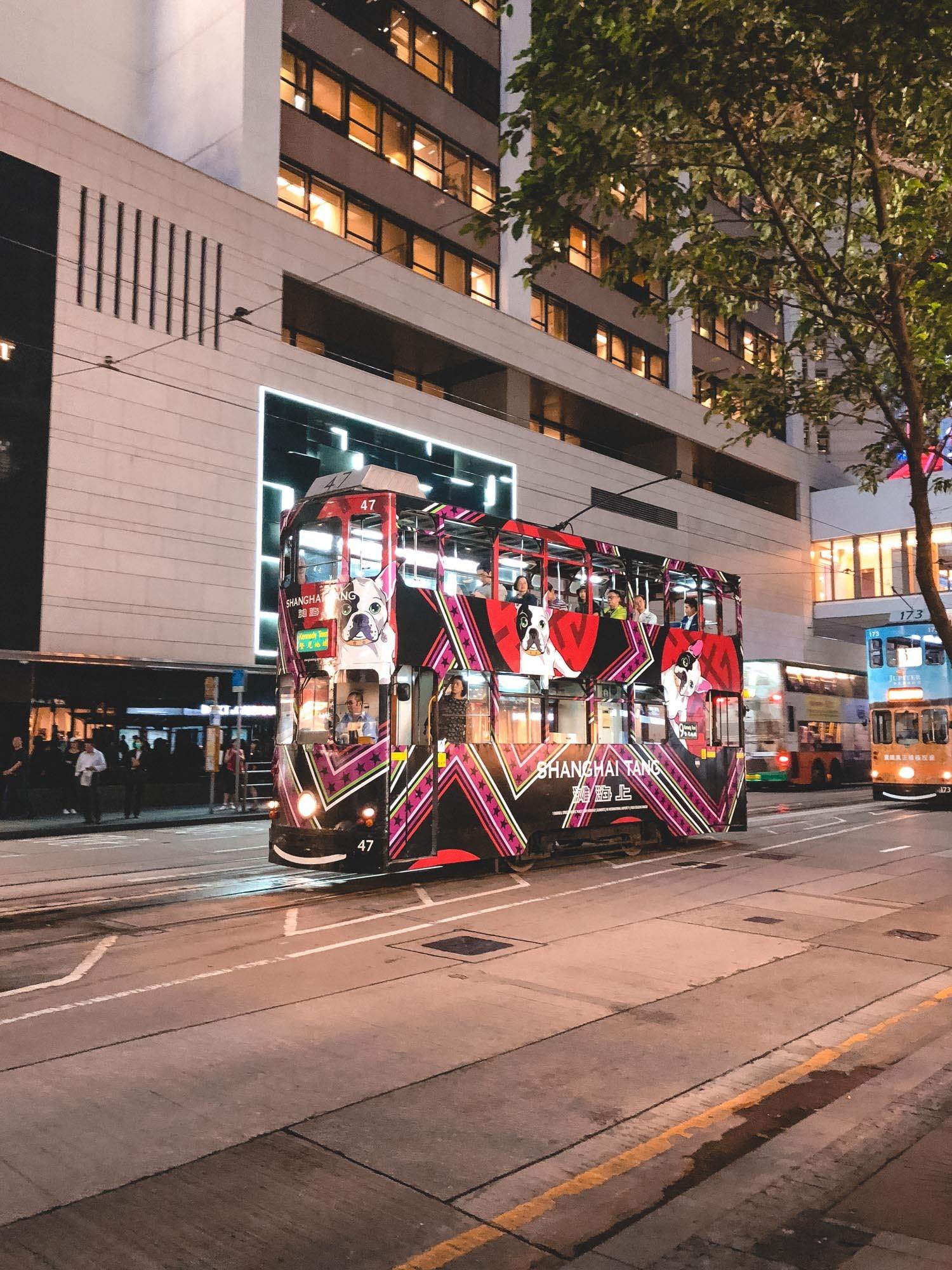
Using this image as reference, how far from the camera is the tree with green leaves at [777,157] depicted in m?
8.17

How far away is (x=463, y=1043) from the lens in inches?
251

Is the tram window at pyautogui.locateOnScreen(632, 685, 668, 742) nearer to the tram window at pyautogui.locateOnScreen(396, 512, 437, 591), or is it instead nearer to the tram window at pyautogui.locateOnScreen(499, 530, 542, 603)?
the tram window at pyautogui.locateOnScreen(499, 530, 542, 603)

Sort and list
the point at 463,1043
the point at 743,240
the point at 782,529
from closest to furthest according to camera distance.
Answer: the point at 463,1043 → the point at 743,240 → the point at 782,529

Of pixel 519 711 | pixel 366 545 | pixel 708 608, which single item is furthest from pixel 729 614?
pixel 366 545

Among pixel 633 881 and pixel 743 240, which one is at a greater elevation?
pixel 743 240

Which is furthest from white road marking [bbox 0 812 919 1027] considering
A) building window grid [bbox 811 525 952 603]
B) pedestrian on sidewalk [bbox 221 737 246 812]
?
building window grid [bbox 811 525 952 603]

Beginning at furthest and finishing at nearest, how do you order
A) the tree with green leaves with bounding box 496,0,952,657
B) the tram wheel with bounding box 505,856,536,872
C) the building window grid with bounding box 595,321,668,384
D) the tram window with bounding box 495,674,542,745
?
the building window grid with bounding box 595,321,668,384 < the tram wheel with bounding box 505,856,536,872 < the tram window with bounding box 495,674,542,745 < the tree with green leaves with bounding box 496,0,952,657

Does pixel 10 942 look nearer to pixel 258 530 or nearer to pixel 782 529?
pixel 258 530

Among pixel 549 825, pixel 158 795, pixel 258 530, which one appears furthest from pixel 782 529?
pixel 549 825

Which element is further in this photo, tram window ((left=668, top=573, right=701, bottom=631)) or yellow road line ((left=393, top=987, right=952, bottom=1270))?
tram window ((left=668, top=573, right=701, bottom=631))

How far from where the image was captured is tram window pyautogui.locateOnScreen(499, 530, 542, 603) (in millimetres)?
13938

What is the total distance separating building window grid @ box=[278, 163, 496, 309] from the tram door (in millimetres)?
17205

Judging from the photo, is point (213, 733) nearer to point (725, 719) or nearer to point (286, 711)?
point (725, 719)

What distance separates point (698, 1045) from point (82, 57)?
2916 centimetres
